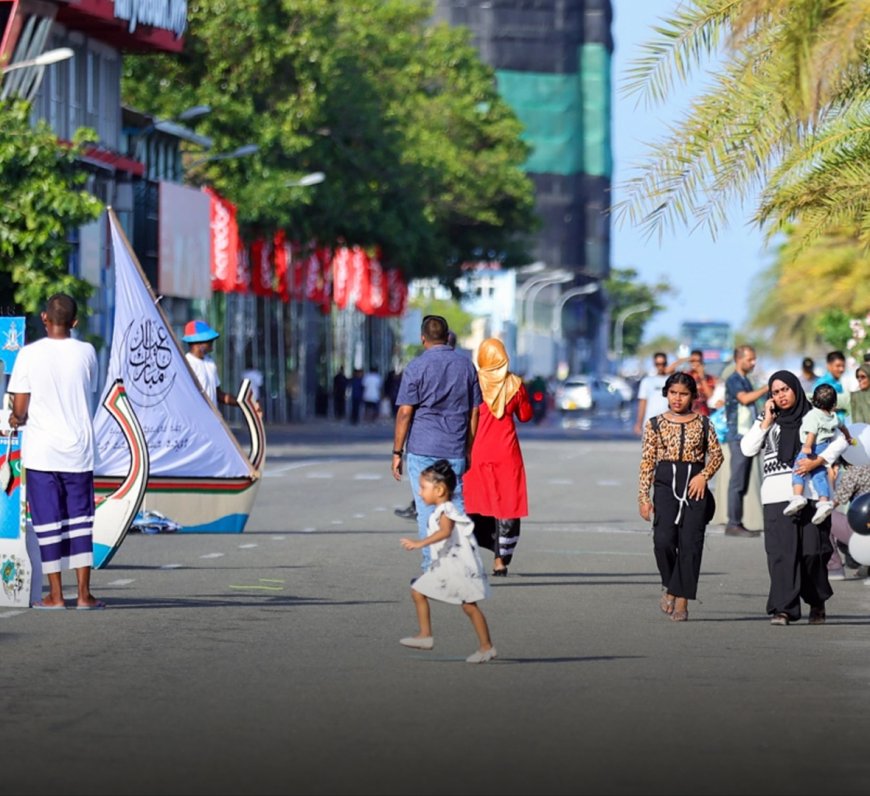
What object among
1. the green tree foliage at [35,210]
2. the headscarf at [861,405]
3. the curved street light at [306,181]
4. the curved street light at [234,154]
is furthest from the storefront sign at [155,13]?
the headscarf at [861,405]

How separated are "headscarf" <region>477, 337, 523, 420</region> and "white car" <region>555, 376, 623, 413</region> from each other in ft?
214

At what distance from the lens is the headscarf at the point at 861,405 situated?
1909 centimetres

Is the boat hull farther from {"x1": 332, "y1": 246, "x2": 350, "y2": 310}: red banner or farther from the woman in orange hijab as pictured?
{"x1": 332, "y1": 246, "x2": 350, "y2": 310}: red banner

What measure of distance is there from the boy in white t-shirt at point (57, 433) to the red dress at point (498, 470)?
3699 millimetres

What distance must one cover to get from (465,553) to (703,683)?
3.93 ft

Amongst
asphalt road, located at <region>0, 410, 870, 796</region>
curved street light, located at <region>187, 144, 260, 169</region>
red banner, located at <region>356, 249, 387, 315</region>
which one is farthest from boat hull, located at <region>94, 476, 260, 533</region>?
red banner, located at <region>356, 249, 387, 315</region>

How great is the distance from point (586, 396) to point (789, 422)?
69496 millimetres

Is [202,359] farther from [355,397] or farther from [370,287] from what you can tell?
[370,287]

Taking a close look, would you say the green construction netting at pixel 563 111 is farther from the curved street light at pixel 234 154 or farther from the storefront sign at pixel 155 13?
the storefront sign at pixel 155 13

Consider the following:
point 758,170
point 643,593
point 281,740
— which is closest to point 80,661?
point 281,740

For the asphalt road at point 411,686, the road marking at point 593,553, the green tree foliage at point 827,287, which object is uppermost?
the green tree foliage at point 827,287

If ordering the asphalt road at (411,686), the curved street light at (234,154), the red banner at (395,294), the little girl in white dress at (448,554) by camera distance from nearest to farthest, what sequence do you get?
the asphalt road at (411,686), the little girl in white dress at (448,554), the curved street light at (234,154), the red banner at (395,294)

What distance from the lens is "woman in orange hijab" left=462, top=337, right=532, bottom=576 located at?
1638 centimetres

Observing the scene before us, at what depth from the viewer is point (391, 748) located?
8.53 metres
